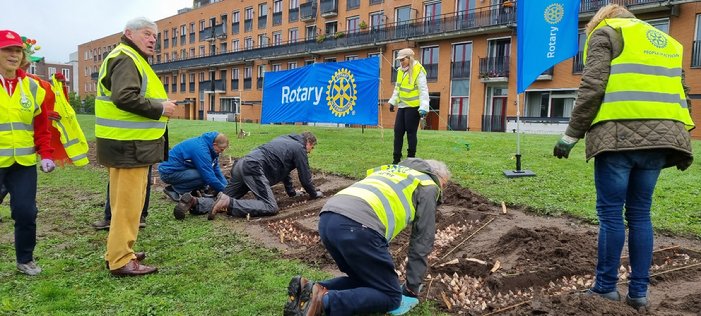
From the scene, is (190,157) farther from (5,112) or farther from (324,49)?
(324,49)

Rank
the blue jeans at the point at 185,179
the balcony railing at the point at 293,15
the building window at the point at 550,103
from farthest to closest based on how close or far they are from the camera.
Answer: the balcony railing at the point at 293,15, the building window at the point at 550,103, the blue jeans at the point at 185,179

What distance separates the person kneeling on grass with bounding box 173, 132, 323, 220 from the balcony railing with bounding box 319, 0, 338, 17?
36.9 m

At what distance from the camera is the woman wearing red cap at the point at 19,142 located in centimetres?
382

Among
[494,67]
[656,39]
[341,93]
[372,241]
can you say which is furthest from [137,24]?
[494,67]

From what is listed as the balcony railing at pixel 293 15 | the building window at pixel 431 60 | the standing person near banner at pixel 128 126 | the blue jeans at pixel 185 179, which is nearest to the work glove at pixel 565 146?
the standing person near banner at pixel 128 126

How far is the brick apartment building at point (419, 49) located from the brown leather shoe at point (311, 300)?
33.7ft

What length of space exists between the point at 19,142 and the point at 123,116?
2.95 feet

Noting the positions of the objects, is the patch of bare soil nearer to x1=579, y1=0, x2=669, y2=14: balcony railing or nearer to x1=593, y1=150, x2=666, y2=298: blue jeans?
x1=593, y1=150, x2=666, y2=298: blue jeans

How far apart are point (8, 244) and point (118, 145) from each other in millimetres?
2325

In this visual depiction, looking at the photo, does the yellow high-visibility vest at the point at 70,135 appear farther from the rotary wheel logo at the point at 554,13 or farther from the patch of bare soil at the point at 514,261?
the rotary wheel logo at the point at 554,13

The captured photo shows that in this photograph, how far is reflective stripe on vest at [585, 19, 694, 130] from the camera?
2.97 metres

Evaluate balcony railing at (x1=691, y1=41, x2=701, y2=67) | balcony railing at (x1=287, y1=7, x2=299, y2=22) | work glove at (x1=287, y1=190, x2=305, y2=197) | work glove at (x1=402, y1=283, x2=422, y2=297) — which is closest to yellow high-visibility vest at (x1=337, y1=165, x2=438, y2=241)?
work glove at (x1=402, y1=283, x2=422, y2=297)

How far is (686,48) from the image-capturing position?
22.8 m

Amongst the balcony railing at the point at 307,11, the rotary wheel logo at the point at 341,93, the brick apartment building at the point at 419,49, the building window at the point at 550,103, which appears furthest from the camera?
the balcony railing at the point at 307,11
